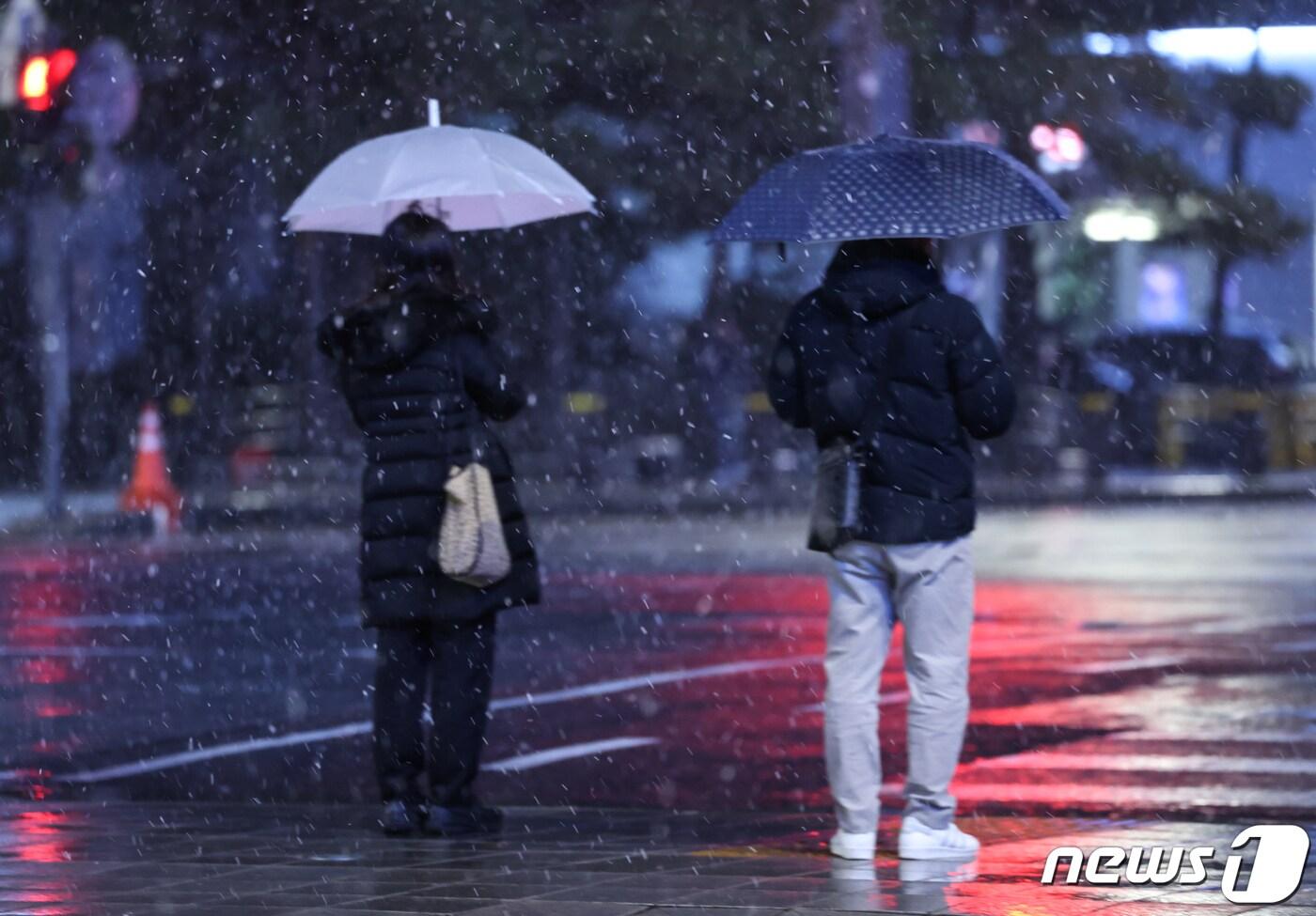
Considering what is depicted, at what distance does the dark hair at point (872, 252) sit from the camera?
727 cm

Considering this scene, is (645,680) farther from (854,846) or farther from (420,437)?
(854,846)

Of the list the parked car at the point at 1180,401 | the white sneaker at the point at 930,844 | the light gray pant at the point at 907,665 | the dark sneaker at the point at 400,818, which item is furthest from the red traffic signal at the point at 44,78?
the parked car at the point at 1180,401

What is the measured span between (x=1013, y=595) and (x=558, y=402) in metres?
20.7

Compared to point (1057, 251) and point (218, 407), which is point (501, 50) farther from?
point (1057, 251)

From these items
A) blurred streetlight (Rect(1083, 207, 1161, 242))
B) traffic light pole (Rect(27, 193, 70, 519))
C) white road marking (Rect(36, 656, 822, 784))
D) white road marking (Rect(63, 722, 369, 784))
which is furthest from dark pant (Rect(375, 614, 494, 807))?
blurred streetlight (Rect(1083, 207, 1161, 242))

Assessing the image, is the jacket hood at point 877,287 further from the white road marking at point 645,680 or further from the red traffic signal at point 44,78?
the red traffic signal at point 44,78

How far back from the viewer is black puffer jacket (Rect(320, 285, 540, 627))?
309 inches

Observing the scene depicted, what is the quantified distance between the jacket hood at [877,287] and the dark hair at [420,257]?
123 centimetres

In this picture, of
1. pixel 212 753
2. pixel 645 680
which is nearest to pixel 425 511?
pixel 212 753

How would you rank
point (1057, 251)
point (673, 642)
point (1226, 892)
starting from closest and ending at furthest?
point (1226, 892)
point (673, 642)
point (1057, 251)

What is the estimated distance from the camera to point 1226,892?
20.6 feet

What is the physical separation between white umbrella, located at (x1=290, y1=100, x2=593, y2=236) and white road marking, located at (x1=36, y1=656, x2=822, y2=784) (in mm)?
2095

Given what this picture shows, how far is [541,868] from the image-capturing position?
6.99 meters

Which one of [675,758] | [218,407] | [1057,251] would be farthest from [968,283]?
[1057,251]
